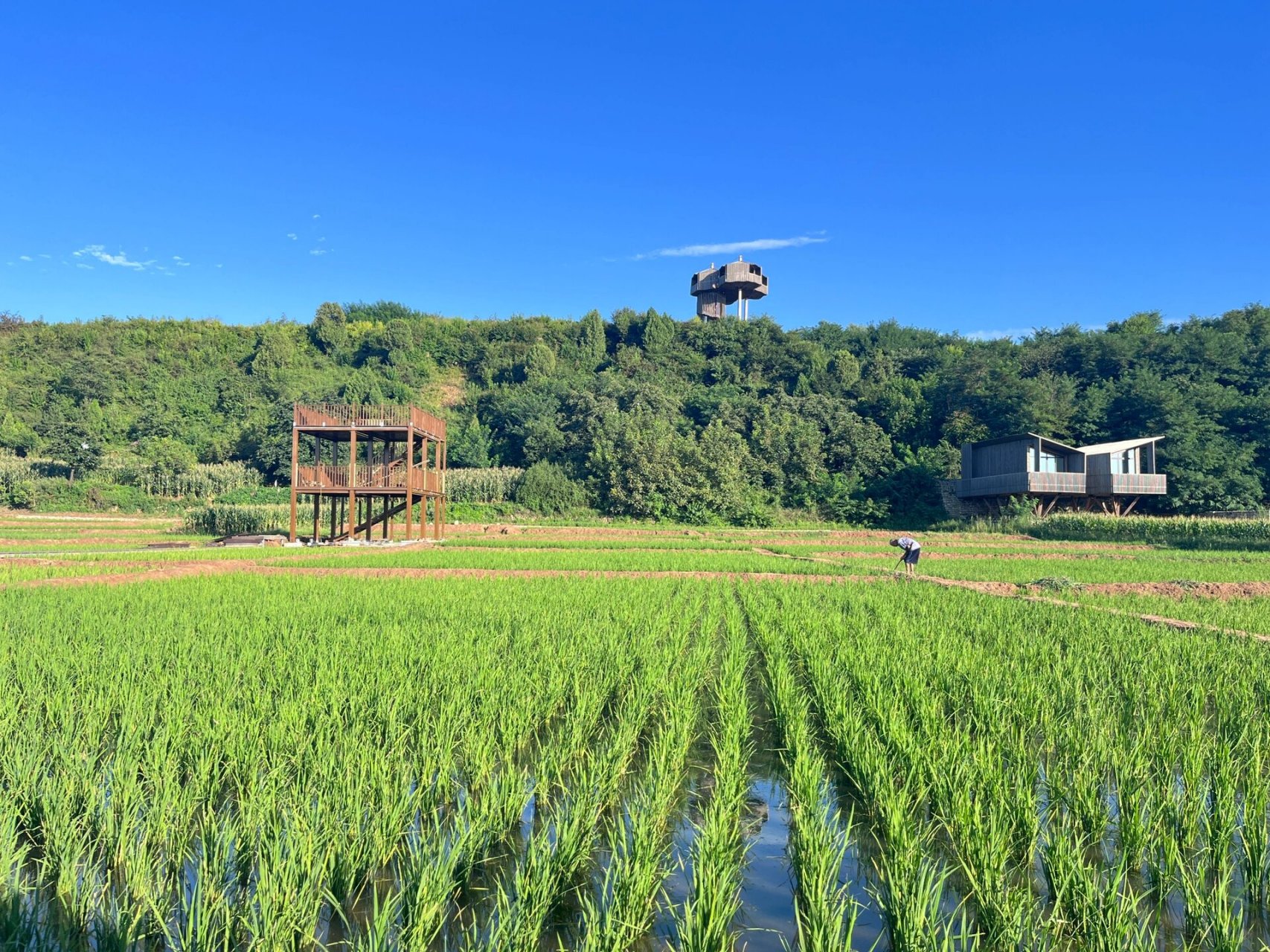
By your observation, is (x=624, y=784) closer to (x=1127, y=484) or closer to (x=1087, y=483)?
(x=1087, y=483)

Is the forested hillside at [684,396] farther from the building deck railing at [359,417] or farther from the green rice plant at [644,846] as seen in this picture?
the green rice plant at [644,846]

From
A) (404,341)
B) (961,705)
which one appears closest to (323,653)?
(961,705)

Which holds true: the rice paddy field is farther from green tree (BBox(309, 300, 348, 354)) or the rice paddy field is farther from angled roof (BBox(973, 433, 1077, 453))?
green tree (BBox(309, 300, 348, 354))

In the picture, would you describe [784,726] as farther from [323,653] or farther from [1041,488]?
[1041,488]

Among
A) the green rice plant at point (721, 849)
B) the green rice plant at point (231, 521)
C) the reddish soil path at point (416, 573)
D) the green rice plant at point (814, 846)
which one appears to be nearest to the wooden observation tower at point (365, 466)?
the green rice plant at point (231, 521)

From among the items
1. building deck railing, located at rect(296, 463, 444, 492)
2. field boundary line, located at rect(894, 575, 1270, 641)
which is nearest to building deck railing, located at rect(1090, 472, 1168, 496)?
field boundary line, located at rect(894, 575, 1270, 641)

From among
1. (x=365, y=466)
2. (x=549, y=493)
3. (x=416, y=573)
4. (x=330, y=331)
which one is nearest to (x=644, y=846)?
(x=416, y=573)
